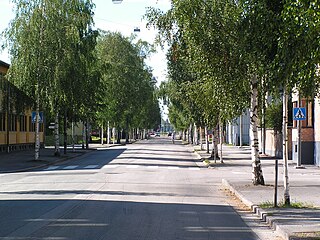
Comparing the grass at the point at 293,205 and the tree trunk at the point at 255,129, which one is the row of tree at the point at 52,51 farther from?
the grass at the point at 293,205

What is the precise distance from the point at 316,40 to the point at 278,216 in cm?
470

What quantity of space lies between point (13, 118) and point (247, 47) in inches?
1508

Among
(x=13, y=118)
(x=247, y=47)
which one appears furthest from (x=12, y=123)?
(x=247, y=47)

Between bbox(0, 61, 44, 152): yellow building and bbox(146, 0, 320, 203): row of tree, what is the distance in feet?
47.2

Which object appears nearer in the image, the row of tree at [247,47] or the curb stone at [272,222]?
the row of tree at [247,47]

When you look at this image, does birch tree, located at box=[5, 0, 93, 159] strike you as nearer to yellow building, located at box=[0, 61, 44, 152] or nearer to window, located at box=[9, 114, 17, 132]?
yellow building, located at box=[0, 61, 44, 152]

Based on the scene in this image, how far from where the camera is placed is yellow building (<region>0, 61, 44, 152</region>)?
1433 inches

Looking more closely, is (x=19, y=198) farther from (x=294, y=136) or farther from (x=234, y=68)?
(x=294, y=136)

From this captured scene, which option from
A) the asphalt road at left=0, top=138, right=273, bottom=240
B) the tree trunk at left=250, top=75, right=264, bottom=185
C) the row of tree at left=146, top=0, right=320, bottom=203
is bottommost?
the asphalt road at left=0, top=138, right=273, bottom=240

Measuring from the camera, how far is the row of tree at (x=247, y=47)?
371 inches

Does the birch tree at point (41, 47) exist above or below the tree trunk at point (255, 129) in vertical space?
above

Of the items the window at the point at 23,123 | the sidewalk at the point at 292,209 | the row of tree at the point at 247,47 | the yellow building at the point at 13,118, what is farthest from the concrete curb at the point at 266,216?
the window at the point at 23,123

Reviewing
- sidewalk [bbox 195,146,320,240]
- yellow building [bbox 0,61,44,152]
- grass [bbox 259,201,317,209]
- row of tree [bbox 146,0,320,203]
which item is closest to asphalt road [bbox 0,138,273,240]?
sidewalk [bbox 195,146,320,240]

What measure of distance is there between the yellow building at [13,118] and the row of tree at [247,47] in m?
14.4
